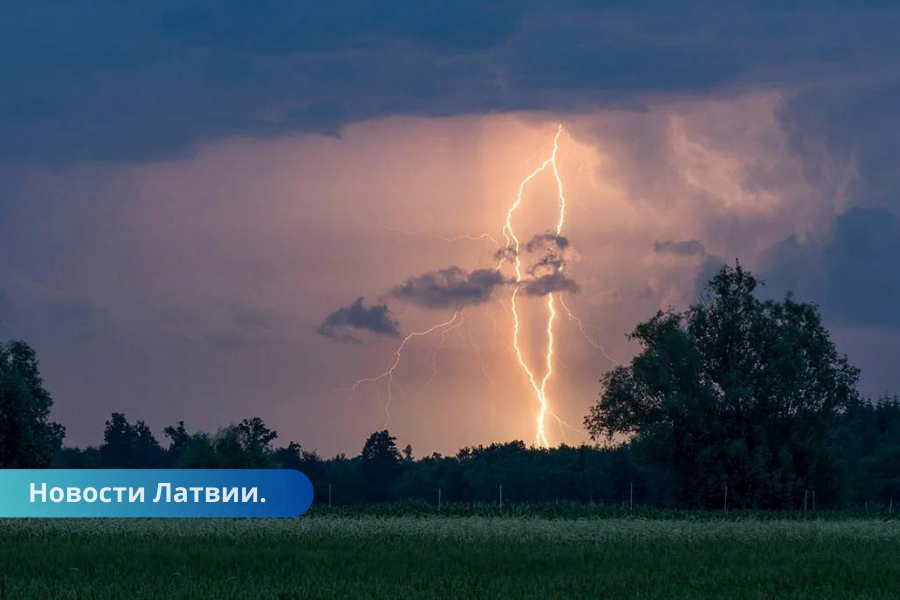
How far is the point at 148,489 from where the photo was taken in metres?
41.8

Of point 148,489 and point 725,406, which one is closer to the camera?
point 148,489

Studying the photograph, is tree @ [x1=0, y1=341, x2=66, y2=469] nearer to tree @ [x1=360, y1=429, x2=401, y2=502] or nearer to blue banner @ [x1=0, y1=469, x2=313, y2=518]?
blue banner @ [x1=0, y1=469, x2=313, y2=518]

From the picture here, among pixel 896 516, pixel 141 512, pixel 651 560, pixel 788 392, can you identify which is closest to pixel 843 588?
pixel 651 560

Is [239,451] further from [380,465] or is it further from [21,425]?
[380,465]

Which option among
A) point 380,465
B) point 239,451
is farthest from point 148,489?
point 380,465

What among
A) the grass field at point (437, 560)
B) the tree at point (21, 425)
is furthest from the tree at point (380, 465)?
the grass field at point (437, 560)

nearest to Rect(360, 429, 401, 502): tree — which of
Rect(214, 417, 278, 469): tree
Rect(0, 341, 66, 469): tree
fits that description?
Rect(214, 417, 278, 469): tree

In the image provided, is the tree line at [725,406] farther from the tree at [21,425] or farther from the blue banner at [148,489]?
the blue banner at [148,489]

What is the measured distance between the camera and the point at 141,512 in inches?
1700

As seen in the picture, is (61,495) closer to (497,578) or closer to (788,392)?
(497,578)

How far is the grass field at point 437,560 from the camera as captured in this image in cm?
2983

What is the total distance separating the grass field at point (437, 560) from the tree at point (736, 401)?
28026 millimetres

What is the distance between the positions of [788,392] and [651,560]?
4736cm

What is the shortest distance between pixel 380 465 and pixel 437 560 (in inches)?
6067
